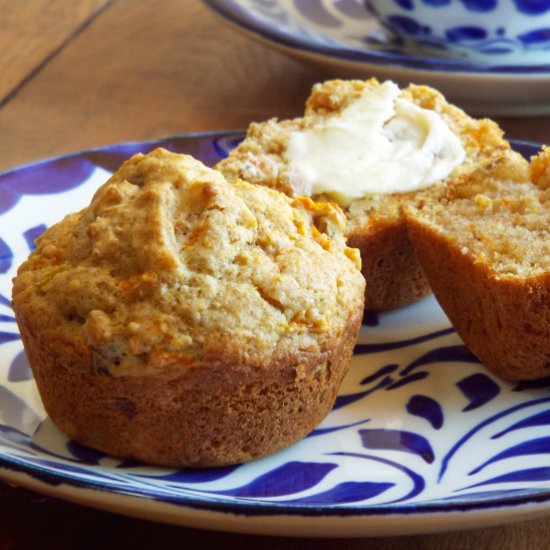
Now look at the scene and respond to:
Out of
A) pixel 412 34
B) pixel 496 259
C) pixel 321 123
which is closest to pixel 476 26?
pixel 412 34

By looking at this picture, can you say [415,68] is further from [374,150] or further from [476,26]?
[374,150]

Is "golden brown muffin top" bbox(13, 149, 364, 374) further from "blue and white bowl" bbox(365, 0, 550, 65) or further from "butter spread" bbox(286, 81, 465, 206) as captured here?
"blue and white bowl" bbox(365, 0, 550, 65)

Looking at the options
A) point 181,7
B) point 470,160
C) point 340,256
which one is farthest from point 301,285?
point 181,7

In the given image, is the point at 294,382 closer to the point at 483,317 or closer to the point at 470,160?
the point at 483,317

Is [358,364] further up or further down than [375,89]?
further down

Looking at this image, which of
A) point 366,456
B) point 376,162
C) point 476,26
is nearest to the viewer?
point 366,456

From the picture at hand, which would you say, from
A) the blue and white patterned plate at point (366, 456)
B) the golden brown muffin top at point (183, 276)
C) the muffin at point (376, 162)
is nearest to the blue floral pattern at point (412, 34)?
the muffin at point (376, 162)

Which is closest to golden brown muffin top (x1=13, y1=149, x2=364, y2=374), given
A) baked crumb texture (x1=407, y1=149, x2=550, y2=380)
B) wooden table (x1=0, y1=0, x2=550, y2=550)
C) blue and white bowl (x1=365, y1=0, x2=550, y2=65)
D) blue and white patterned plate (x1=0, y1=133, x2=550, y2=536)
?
blue and white patterned plate (x1=0, y1=133, x2=550, y2=536)
